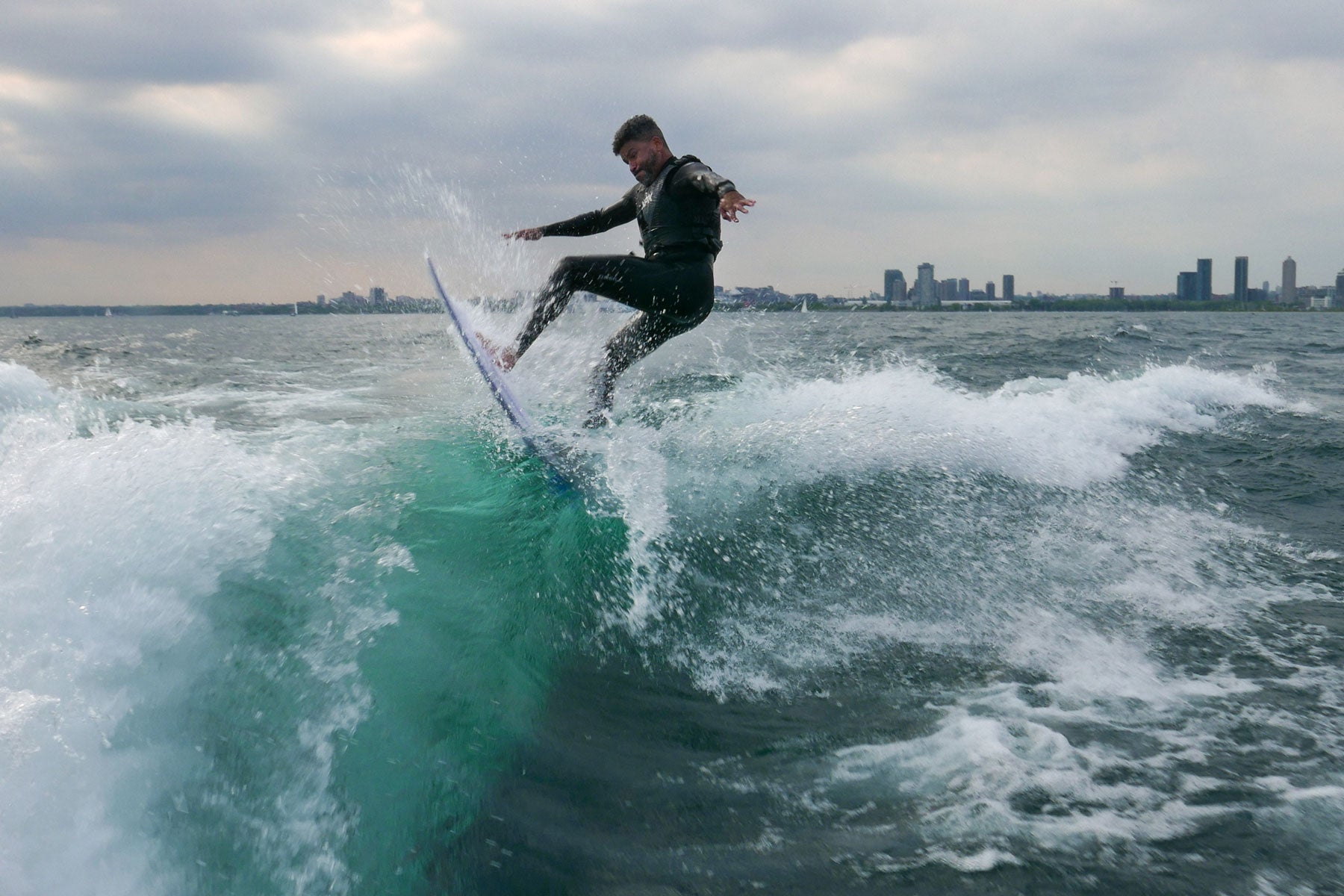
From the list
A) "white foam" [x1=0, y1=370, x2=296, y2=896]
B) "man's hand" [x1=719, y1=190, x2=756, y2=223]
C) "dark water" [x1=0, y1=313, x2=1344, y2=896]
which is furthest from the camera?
"man's hand" [x1=719, y1=190, x2=756, y2=223]

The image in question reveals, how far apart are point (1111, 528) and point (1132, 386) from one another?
22.3 ft

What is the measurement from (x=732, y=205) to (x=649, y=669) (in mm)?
2616

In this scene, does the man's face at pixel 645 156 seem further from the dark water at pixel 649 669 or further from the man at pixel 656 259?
the dark water at pixel 649 669

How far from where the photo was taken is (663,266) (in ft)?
17.6

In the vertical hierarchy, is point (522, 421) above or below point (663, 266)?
below

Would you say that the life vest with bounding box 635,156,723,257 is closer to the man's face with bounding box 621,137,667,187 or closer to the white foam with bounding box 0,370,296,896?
the man's face with bounding box 621,137,667,187

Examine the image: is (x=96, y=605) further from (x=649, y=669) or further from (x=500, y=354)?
(x=500, y=354)

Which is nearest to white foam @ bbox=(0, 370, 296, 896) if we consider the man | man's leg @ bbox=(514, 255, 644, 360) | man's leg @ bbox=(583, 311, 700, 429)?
man's leg @ bbox=(514, 255, 644, 360)

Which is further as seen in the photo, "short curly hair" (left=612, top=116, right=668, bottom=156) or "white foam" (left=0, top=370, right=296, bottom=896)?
"short curly hair" (left=612, top=116, right=668, bottom=156)

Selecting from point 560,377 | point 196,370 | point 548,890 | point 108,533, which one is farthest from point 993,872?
point 196,370

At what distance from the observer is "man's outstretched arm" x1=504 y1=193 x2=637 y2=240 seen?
19.7 ft

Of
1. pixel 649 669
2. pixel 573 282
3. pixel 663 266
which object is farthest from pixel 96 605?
pixel 663 266

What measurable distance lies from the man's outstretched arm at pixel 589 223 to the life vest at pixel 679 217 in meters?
0.54

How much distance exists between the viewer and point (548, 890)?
2.45 meters
